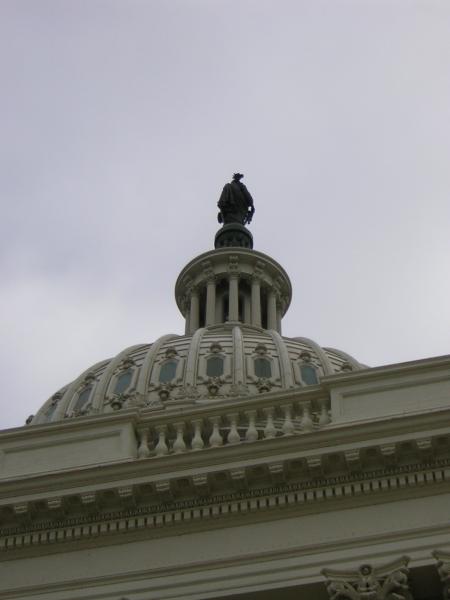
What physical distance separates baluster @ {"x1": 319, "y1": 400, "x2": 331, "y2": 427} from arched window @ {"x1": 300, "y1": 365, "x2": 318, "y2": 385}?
99.0 ft

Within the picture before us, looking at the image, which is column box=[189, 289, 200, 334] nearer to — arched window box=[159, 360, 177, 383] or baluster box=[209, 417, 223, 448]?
arched window box=[159, 360, 177, 383]

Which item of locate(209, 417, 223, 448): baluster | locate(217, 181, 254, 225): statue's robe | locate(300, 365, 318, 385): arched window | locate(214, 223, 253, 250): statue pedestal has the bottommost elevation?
locate(209, 417, 223, 448): baluster

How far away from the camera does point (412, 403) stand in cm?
2456

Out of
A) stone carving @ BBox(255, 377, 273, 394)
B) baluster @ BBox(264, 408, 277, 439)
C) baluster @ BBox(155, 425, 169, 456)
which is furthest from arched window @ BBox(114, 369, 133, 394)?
baluster @ BBox(264, 408, 277, 439)

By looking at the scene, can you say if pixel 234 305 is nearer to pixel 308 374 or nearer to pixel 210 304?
pixel 210 304

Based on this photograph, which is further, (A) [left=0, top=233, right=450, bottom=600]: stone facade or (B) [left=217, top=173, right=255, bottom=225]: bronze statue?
(B) [left=217, top=173, right=255, bottom=225]: bronze statue

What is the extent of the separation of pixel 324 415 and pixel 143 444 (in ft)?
11.5

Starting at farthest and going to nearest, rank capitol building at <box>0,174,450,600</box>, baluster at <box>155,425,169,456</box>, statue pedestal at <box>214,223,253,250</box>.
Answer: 1. statue pedestal at <box>214,223,253,250</box>
2. baluster at <box>155,425,169,456</box>
3. capitol building at <box>0,174,450,600</box>

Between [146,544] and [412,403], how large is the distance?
5.57 meters

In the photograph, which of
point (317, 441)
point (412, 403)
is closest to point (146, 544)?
point (317, 441)

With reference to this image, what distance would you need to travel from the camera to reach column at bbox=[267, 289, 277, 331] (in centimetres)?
7062

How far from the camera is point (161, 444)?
81.9 feet

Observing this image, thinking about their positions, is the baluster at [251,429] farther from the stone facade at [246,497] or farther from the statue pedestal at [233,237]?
the statue pedestal at [233,237]

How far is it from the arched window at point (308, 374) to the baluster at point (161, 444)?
99.8 feet
